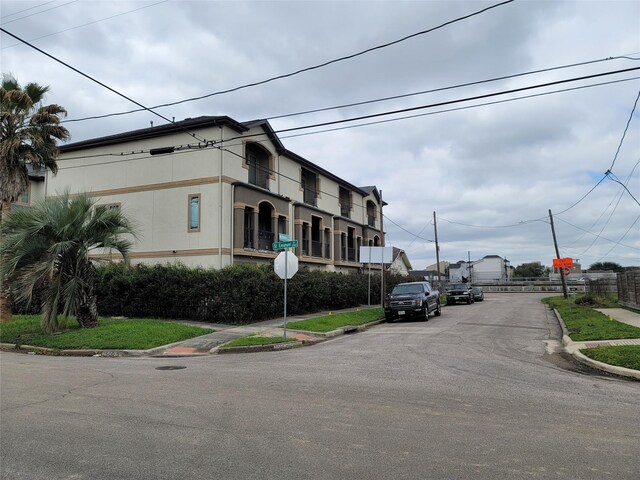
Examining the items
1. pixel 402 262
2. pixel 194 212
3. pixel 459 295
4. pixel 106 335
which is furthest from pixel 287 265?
pixel 402 262

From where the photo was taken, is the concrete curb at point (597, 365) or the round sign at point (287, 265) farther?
the round sign at point (287, 265)

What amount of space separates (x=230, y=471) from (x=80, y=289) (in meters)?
13.9

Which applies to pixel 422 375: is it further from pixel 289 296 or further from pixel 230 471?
pixel 289 296

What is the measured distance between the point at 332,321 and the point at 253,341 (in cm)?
562

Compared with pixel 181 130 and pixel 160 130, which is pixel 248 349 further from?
pixel 160 130

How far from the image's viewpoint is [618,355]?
984cm

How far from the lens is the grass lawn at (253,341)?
1389 cm

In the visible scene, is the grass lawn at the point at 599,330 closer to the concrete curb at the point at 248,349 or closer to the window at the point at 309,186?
the concrete curb at the point at 248,349

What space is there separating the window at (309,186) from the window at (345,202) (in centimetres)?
479

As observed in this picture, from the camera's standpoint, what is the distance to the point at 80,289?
1611 cm

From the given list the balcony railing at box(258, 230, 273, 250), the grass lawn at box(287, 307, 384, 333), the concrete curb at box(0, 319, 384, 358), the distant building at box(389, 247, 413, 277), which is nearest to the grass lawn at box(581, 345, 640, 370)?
the concrete curb at box(0, 319, 384, 358)

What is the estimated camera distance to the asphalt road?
4.38m

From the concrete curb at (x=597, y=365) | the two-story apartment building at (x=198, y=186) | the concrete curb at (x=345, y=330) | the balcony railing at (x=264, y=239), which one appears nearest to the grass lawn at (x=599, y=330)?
the concrete curb at (x=597, y=365)

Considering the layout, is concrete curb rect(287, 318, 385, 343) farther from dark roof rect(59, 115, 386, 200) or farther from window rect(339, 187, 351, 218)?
window rect(339, 187, 351, 218)
